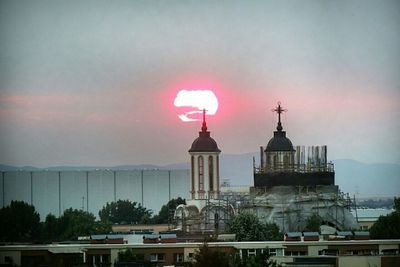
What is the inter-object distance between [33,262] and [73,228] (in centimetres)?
1050

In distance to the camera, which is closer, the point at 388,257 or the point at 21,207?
the point at 388,257

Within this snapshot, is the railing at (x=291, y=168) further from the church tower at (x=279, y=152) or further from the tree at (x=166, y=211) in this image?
the tree at (x=166, y=211)

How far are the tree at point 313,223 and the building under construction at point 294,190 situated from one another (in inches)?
3.7

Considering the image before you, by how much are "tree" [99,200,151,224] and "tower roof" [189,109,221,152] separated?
21.3ft

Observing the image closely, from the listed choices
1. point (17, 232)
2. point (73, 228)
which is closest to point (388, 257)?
point (17, 232)

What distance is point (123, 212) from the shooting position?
36.6m


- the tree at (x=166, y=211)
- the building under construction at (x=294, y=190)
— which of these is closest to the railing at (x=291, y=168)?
the building under construction at (x=294, y=190)

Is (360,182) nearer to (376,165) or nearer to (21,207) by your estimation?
(376,165)

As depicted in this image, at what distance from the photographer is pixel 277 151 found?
92.5 ft

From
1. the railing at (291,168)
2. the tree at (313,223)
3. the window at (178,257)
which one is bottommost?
the window at (178,257)

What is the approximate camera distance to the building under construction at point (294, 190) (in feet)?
87.6

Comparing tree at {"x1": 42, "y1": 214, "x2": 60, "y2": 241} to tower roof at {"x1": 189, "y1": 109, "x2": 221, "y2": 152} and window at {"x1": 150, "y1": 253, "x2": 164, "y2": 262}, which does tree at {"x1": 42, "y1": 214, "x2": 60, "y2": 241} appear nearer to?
tower roof at {"x1": 189, "y1": 109, "x2": 221, "y2": 152}

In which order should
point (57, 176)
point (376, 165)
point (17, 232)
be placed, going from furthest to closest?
point (57, 176), point (376, 165), point (17, 232)

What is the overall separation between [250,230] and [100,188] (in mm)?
18388
